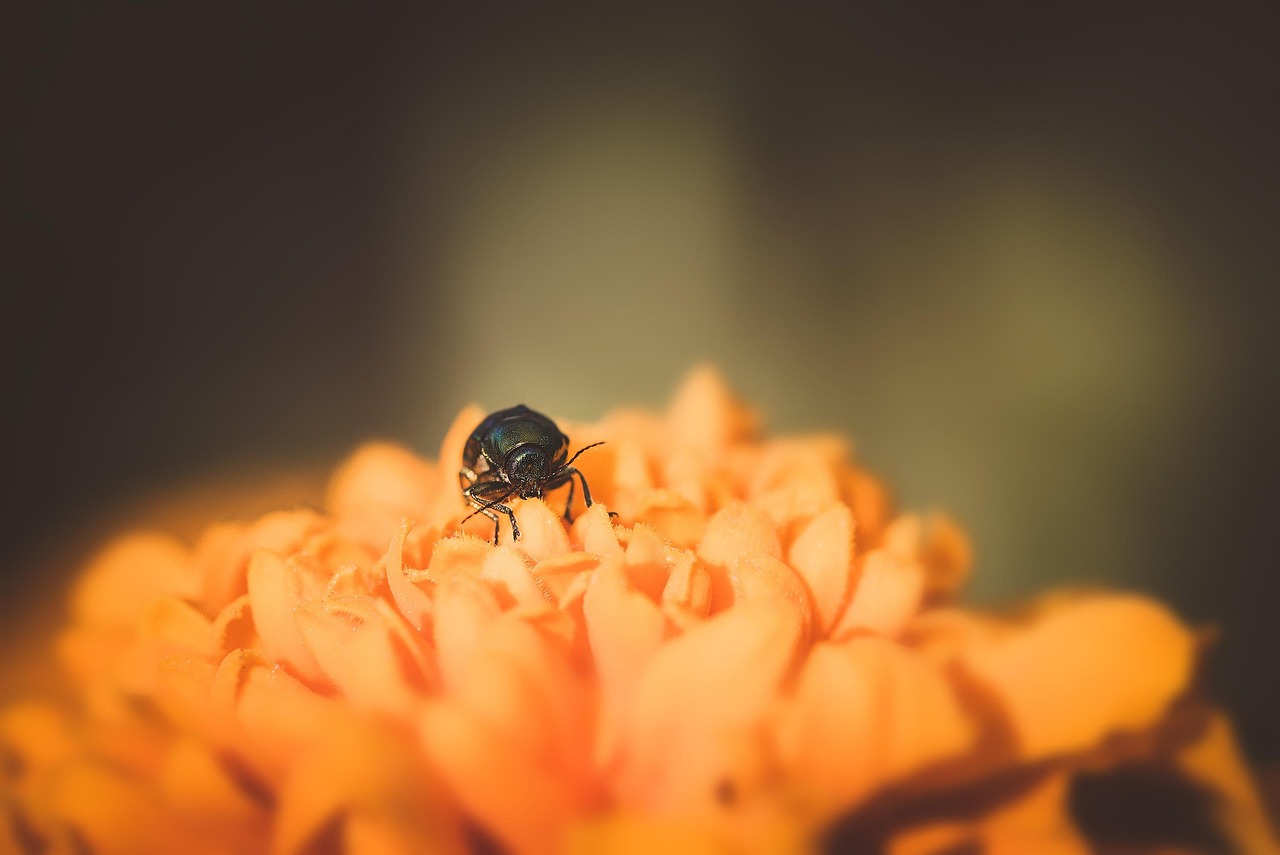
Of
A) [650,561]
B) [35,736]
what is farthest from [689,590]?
[35,736]

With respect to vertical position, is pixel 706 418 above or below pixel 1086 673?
above

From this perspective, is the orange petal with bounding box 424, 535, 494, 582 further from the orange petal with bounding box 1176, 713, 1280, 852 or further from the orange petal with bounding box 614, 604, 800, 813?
the orange petal with bounding box 1176, 713, 1280, 852

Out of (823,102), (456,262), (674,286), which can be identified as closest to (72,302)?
(456,262)

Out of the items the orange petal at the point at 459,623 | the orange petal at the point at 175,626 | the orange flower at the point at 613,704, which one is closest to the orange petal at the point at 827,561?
the orange flower at the point at 613,704

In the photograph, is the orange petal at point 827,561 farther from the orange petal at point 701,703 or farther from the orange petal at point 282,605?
the orange petal at point 282,605

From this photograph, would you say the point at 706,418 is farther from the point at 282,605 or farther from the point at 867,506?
the point at 282,605
